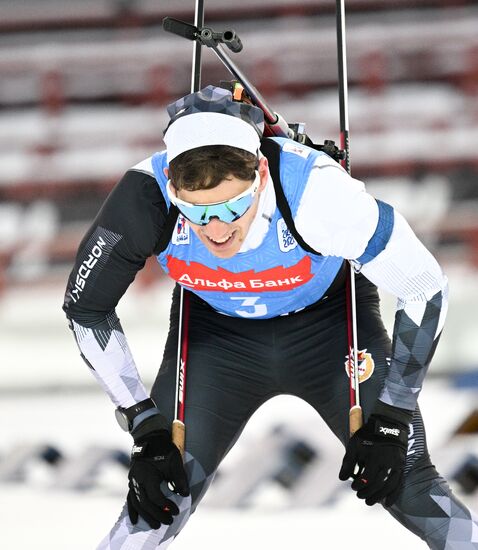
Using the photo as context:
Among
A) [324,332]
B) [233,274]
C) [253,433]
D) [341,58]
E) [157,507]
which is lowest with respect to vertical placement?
[253,433]

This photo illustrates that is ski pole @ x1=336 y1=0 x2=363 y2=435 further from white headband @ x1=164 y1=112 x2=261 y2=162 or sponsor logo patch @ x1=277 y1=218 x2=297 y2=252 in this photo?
white headband @ x1=164 y1=112 x2=261 y2=162

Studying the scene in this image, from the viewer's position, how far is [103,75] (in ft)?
29.3

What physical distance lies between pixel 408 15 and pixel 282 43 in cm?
209

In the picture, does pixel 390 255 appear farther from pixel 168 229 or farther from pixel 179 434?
pixel 179 434

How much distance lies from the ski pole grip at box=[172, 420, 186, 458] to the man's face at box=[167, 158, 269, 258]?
389 millimetres

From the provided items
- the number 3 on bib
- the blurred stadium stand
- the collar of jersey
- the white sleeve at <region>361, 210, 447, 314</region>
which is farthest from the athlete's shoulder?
the blurred stadium stand

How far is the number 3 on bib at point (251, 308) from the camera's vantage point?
2.45 meters

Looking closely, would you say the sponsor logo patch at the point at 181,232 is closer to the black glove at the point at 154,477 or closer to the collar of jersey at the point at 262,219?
the collar of jersey at the point at 262,219

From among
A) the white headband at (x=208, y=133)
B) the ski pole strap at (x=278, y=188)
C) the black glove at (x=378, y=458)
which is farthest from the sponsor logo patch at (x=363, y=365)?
the white headband at (x=208, y=133)

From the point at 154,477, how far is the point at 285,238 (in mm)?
557

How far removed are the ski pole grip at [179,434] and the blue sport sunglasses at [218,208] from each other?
46 cm

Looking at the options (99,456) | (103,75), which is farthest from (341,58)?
(103,75)

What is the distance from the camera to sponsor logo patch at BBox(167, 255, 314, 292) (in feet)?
7.68

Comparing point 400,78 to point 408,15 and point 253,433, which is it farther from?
point 253,433
